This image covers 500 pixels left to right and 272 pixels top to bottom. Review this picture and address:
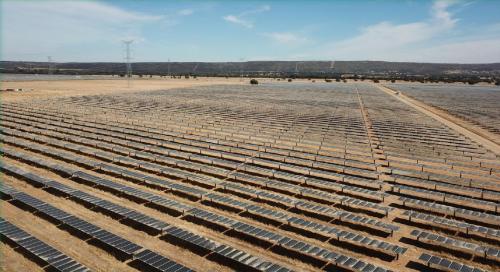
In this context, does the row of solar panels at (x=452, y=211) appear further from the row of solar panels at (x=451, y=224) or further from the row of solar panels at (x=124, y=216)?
the row of solar panels at (x=124, y=216)

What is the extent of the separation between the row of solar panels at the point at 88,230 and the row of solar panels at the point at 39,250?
1221mm

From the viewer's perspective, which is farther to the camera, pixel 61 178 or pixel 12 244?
pixel 61 178

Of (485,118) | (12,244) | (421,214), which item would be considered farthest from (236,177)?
(485,118)

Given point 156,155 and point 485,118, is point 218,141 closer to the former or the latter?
point 156,155

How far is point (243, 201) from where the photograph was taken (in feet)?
55.0

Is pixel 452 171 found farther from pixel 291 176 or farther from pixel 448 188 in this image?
pixel 291 176

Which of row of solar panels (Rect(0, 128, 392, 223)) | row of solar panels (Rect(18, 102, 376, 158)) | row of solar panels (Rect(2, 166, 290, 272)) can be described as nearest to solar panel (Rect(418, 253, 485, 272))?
row of solar panels (Rect(0, 128, 392, 223))

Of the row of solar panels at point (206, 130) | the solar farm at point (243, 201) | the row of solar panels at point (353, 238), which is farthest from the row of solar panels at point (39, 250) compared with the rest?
the row of solar panels at point (206, 130)

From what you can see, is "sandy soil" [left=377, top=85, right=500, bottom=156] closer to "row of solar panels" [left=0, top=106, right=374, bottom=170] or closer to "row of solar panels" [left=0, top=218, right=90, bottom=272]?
"row of solar panels" [left=0, top=106, right=374, bottom=170]

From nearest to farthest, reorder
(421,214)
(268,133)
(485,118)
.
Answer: (421,214), (268,133), (485,118)

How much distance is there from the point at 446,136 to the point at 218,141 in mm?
20405

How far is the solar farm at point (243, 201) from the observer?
1196 cm

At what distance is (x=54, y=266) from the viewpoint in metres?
10.9

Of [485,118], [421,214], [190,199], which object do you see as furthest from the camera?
[485,118]
